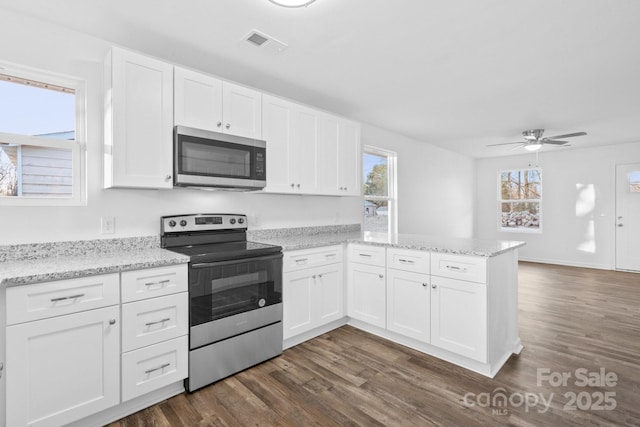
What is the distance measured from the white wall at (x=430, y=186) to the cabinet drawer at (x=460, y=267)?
239cm

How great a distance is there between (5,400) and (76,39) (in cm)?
223

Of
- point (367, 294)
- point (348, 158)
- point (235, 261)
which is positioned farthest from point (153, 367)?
point (348, 158)

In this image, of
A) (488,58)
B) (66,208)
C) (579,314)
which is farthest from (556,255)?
(66,208)

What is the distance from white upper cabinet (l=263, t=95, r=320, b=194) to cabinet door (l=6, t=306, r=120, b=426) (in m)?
1.61

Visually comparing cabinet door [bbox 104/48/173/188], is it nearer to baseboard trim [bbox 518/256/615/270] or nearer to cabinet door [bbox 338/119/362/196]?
cabinet door [bbox 338/119/362/196]

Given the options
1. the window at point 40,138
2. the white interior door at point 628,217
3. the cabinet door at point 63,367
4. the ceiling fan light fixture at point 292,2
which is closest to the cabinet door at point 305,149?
the ceiling fan light fixture at point 292,2

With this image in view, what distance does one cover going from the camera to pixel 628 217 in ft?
19.1

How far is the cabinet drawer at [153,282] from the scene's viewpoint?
1.84 metres

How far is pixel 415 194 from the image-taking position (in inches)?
213

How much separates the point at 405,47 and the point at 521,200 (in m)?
6.14

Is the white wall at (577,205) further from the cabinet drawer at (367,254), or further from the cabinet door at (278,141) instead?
the cabinet door at (278,141)

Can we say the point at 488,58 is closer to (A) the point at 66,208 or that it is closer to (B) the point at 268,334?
(B) the point at 268,334

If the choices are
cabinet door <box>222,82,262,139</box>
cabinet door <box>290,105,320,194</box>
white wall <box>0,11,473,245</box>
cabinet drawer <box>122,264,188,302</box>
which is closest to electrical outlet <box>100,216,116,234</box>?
white wall <box>0,11,473,245</box>

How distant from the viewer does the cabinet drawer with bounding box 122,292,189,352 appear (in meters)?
1.85
